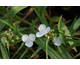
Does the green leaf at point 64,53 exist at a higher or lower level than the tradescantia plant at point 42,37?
lower

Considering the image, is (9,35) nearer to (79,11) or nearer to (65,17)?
(65,17)

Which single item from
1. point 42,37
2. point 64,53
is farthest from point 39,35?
point 64,53

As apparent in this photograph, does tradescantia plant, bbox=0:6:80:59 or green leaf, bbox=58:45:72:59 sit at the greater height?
tradescantia plant, bbox=0:6:80:59

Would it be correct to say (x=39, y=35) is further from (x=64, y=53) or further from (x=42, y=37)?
(x=64, y=53)

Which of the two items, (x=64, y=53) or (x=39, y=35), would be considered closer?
(x=39, y=35)

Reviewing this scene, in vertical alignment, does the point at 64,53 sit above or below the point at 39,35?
below

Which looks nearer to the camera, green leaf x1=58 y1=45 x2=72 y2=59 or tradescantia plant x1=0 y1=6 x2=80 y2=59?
tradescantia plant x1=0 y1=6 x2=80 y2=59

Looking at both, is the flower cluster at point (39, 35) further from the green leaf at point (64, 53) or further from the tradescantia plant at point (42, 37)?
the green leaf at point (64, 53)

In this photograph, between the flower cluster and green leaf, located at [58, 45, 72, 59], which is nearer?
the flower cluster

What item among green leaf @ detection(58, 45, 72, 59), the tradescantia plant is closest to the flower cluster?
the tradescantia plant

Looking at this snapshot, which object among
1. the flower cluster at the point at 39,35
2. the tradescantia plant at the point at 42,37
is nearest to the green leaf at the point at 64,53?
the tradescantia plant at the point at 42,37

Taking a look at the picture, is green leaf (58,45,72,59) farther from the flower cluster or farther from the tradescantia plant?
the flower cluster
